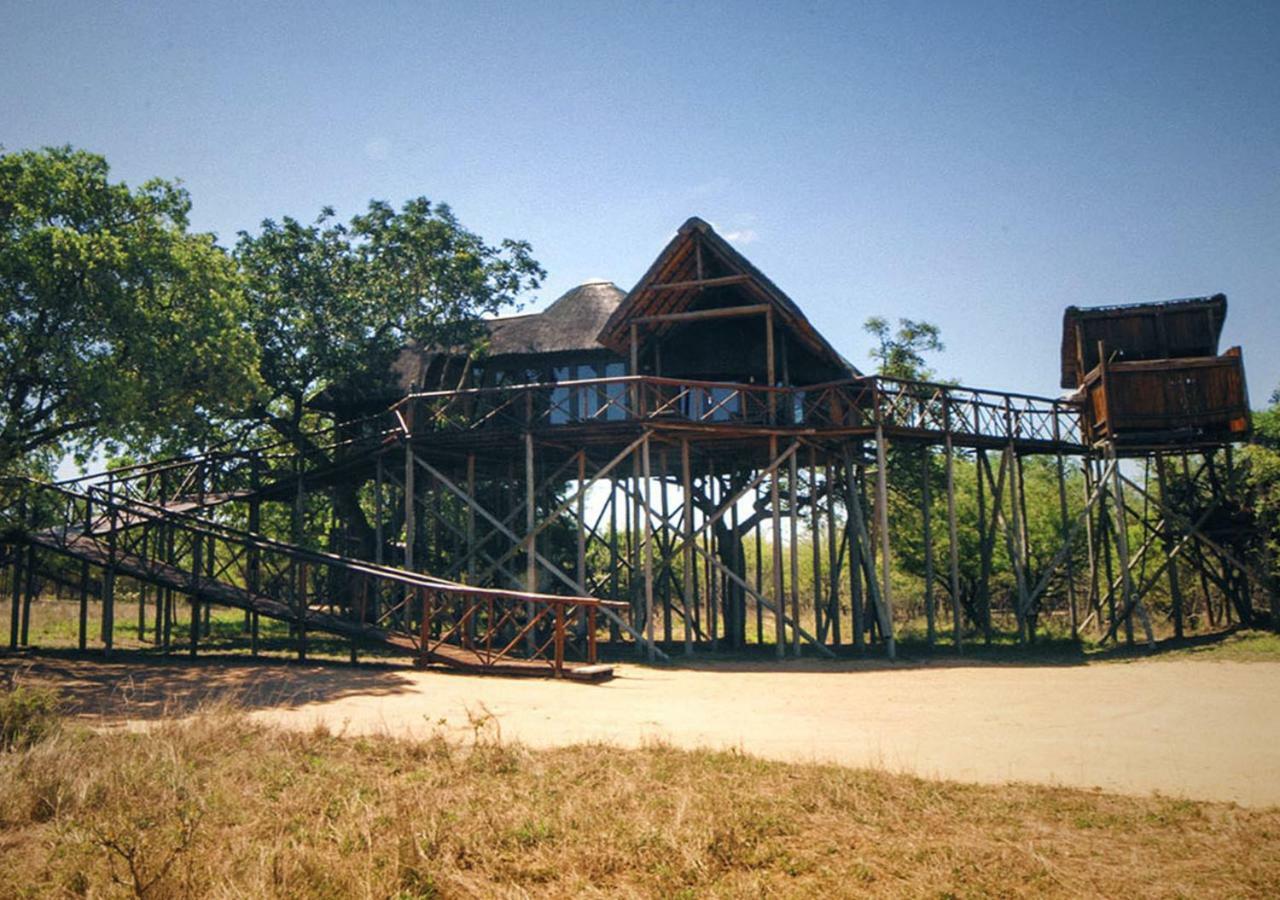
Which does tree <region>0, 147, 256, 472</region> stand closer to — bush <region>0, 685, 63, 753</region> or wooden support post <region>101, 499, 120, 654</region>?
wooden support post <region>101, 499, 120, 654</region>

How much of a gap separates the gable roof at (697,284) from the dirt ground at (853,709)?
25.3ft

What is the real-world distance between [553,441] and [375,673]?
676 centimetres

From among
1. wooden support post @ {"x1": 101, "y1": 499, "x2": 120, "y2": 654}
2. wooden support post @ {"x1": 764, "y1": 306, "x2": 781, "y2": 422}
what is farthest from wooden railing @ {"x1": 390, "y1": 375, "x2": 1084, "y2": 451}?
wooden support post @ {"x1": 101, "y1": 499, "x2": 120, "y2": 654}

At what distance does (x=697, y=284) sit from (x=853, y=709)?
1104 cm

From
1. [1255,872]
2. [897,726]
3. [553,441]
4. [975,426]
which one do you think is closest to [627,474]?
[553,441]

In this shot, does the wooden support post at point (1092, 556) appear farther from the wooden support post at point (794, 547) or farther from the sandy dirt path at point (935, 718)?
the wooden support post at point (794, 547)

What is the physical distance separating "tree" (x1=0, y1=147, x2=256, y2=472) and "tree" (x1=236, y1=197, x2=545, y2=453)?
7177 mm

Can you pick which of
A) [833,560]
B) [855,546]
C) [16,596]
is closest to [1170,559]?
[855,546]

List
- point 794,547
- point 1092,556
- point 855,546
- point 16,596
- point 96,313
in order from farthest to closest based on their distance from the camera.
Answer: point 1092,556
point 855,546
point 794,547
point 16,596
point 96,313

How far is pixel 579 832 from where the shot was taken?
6.09m

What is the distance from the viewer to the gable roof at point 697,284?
19.7 m

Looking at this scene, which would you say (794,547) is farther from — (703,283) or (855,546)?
(703,283)

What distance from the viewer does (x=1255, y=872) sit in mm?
5203

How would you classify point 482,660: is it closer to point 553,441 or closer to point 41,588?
point 553,441
